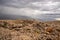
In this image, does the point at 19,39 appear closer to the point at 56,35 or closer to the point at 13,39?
the point at 13,39

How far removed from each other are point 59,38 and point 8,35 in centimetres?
568

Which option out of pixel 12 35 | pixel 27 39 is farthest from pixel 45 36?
pixel 12 35

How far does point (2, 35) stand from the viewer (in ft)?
50.1

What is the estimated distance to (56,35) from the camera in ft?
56.2

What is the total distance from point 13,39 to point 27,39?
1728 mm

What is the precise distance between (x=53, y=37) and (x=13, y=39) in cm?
467

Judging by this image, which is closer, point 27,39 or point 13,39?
point 13,39

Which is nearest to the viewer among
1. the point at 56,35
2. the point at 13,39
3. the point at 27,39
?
the point at 13,39

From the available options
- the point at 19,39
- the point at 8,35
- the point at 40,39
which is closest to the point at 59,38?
the point at 40,39

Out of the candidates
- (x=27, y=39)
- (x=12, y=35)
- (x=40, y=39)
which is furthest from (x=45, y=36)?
(x=12, y=35)

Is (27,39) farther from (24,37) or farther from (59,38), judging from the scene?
(59,38)

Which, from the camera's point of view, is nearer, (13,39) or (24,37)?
(13,39)

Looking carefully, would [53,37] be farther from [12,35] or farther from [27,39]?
[12,35]

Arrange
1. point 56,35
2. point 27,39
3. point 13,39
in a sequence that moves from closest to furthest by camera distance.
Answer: point 13,39 → point 27,39 → point 56,35
